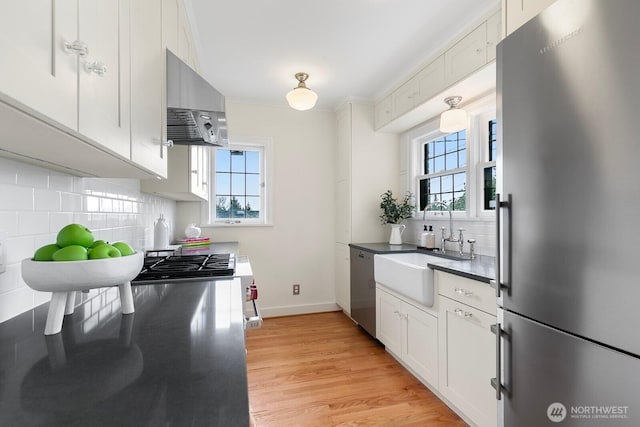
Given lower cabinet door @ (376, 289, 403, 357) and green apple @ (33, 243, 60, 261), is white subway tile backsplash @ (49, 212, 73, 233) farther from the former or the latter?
lower cabinet door @ (376, 289, 403, 357)

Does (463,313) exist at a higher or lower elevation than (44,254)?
lower

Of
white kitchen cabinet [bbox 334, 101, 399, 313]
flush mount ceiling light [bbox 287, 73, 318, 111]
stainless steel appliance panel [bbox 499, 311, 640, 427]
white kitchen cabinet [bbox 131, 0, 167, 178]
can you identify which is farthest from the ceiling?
stainless steel appliance panel [bbox 499, 311, 640, 427]

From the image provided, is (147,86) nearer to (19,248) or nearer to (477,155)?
(19,248)

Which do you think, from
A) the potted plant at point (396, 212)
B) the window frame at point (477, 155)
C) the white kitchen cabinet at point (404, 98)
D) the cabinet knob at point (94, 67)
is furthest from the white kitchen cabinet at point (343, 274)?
the cabinet knob at point (94, 67)

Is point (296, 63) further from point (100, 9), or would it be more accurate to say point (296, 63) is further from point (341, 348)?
point (341, 348)

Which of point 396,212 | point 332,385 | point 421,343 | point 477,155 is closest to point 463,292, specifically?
point 421,343

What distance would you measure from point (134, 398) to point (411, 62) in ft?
9.47

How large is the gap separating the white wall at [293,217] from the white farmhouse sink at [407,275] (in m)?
1.20

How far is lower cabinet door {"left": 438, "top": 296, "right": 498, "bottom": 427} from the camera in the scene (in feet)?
4.99

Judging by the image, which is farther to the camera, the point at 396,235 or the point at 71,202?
the point at 396,235

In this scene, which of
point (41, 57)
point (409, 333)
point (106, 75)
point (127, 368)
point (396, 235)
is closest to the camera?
point (41, 57)

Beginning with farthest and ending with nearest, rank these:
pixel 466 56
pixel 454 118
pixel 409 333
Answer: pixel 454 118 → pixel 409 333 → pixel 466 56

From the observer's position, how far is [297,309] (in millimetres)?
3699

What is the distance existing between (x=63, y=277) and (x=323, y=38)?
221 centimetres
